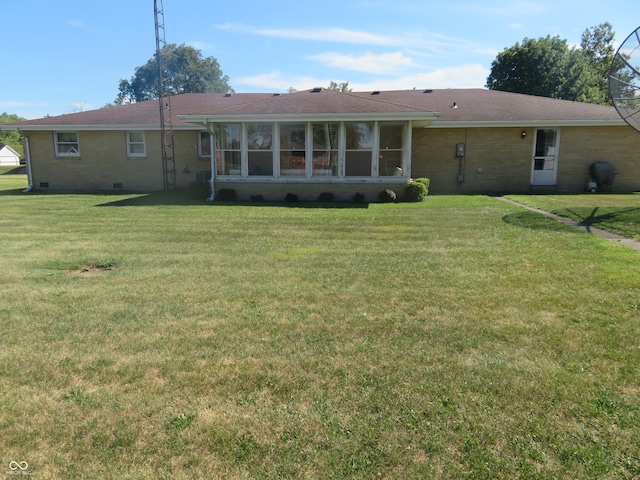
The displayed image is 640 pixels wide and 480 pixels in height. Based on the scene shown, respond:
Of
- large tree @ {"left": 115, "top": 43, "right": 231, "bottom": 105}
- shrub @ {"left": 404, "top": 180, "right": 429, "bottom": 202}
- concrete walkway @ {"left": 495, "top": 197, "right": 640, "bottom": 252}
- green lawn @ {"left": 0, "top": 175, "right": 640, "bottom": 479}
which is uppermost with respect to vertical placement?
large tree @ {"left": 115, "top": 43, "right": 231, "bottom": 105}

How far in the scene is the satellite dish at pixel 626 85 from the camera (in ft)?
37.8

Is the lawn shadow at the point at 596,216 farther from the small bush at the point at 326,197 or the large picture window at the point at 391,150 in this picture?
the small bush at the point at 326,197

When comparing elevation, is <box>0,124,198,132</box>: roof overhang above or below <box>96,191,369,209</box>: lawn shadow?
above

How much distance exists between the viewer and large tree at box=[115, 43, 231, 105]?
57.4 metres

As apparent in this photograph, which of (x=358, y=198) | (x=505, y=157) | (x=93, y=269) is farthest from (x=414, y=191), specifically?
(x=93, y=269)

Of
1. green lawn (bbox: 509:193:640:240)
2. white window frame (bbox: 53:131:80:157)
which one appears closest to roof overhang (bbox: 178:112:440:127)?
green lawn (bbox: 509:193:640:240)

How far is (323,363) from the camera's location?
3.57 m

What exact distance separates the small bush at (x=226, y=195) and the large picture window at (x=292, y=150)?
73.6 inches

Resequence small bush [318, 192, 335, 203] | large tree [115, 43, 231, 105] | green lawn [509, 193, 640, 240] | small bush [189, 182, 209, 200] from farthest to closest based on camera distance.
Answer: large tree [115, 43, 231, 105] → small bush [189, 182, 209, 200] → small bush [318, 192, 335, 203] → green lawn [509, 193, 640, 240]

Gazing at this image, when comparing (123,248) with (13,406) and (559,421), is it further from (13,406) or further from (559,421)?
(559,421)

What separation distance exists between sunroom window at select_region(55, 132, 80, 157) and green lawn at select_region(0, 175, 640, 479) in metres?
14.5

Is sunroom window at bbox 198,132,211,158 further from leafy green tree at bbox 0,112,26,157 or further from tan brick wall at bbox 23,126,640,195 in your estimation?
leafy green tree at bbox 0,112,26,157

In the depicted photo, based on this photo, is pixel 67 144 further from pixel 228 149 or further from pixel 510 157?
pixel 510 157

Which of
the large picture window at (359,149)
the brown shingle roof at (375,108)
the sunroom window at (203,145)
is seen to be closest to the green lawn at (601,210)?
the brown shingle roof at (375,108)
